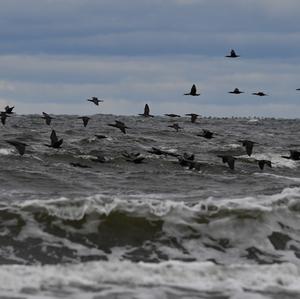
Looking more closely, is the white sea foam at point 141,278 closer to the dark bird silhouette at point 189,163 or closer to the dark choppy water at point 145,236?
the dark choppy water at point 145,236

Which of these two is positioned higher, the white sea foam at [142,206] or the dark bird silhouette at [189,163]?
the dark bird silhouette at [189,163]

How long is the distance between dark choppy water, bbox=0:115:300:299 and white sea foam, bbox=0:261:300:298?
0.02 metres

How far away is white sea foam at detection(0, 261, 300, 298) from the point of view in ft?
32.7

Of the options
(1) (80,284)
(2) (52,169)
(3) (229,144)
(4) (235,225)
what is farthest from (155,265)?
(3) (229,144)

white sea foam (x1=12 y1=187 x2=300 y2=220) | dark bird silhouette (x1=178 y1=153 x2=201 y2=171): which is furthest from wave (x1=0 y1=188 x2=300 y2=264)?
dark bird silhouette (x1=178 y1=153 x2=201 y2=171)

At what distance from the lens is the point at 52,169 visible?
22.7m

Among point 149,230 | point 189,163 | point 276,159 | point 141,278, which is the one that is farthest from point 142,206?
point 276,159

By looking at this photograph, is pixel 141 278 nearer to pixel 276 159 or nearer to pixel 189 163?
pixel 189 163

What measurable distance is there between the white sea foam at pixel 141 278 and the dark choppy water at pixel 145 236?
15 mm

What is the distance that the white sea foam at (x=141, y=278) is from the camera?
32.7ft

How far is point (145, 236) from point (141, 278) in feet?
9.17

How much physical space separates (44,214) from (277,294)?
17.6 feet

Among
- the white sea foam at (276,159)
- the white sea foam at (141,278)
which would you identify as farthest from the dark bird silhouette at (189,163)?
the white sea foam at (141,278)

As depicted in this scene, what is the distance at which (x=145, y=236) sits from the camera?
1342 centimetres
